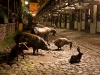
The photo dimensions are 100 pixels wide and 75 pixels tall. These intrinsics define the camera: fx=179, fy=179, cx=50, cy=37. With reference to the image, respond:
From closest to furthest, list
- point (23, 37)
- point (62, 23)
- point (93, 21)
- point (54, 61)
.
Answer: point (54, 61), point (23, 37), point (93, 21), point (62, 23)

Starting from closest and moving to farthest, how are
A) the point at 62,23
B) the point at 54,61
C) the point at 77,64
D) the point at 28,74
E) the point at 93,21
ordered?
the point at 28,74 → the point at 77,64 → the point at 54,61 → the point at 93,21 → the point at 62,23

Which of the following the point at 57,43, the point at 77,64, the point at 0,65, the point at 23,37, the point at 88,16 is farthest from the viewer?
the point at 88,16

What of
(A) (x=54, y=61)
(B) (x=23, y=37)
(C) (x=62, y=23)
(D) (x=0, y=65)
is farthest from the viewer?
(C) (x=62, y=23)

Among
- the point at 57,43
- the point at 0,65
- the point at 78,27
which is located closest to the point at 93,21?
the point at 78,27

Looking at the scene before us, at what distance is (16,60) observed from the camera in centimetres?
788

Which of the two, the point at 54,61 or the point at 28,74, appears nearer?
the point at 28,74

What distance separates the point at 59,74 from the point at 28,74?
106 centimetres

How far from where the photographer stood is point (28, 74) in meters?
6.11

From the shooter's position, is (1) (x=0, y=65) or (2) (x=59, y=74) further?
(1) (x=0, y=65)

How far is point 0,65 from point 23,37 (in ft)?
8.40

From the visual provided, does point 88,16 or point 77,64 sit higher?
point 88,16

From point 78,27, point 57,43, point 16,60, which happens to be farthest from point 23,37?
point 78,27

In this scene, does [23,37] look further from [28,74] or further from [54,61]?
[28,74]

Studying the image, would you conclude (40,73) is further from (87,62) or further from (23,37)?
(23,37)
